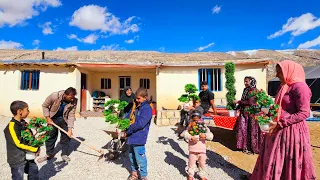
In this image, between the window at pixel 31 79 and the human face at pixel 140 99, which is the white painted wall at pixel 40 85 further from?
the human face at pixel 140 99

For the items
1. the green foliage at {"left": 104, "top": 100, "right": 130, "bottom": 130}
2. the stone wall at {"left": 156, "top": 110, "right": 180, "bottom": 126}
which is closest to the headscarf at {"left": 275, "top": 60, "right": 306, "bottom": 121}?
the green foliage at {"left": 104, "top": 100, "right": 130, "bottom": 130}

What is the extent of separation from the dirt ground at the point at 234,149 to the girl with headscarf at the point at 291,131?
61.8 inches

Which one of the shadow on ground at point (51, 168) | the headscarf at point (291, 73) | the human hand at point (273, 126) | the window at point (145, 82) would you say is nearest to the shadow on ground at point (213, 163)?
the human hand at point (273, 126)

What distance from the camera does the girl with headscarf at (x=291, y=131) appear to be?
7.14ft

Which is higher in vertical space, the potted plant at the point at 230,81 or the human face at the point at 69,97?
the potted plant at the point at 230,81

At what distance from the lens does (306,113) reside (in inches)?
83.5

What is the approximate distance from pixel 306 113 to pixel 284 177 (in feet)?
2.68

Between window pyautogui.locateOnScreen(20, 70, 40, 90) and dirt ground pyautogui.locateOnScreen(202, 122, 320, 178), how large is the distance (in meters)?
9.02

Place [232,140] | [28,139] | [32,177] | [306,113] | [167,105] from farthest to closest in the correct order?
[167,105] < [232,140] < [32,177] < [28,139] < [306,113]

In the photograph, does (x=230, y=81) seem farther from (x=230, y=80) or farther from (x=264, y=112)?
(x=264, y=112)

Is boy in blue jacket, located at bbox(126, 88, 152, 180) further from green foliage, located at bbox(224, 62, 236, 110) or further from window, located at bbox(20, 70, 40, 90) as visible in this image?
window, located at bbox(20, 70, 40, 90)

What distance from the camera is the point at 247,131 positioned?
4.49m

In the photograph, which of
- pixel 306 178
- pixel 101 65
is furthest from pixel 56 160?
pixel 101 65

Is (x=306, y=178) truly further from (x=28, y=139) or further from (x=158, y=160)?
(x=28, y=139)
